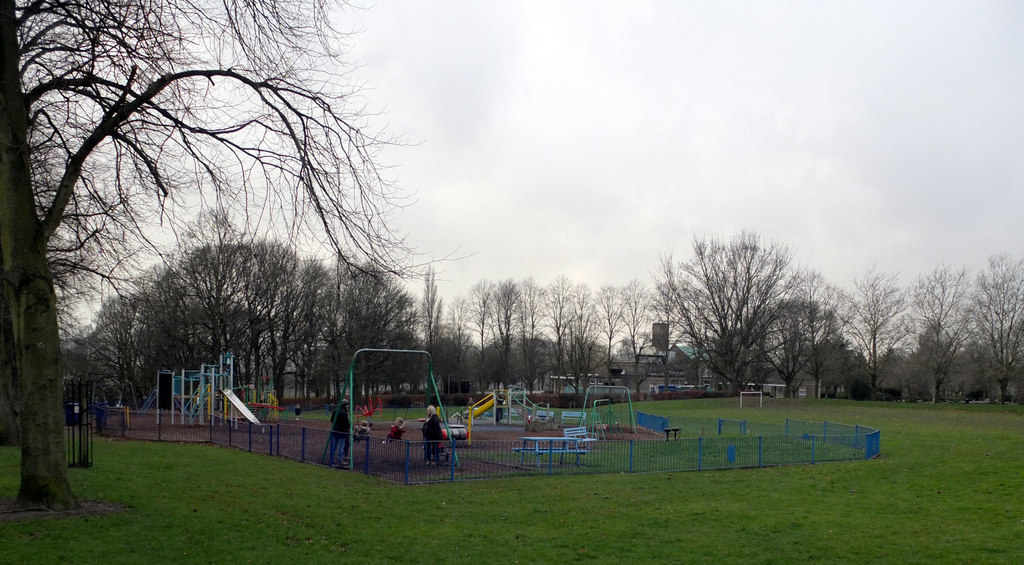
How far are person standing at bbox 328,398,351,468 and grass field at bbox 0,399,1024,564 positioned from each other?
86 cm

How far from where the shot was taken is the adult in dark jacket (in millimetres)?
17750

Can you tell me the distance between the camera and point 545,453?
65.9 feet

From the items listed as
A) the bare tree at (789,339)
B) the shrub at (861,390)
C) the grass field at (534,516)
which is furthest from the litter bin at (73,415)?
the shrub at (861,390)

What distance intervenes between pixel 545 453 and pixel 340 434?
5489mm

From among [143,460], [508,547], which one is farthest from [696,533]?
[143,460]

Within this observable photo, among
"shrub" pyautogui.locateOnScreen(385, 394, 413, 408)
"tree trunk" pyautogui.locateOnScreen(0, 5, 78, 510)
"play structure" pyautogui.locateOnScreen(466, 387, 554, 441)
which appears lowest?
"shrub" pyautogui.locateOnScreen(385, 394, 413, 408)

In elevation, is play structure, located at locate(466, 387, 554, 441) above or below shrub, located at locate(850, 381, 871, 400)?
above

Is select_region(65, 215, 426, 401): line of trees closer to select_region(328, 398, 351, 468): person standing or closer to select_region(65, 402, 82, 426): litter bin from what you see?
→ select_region(65, 402, 82, 426): litter bin

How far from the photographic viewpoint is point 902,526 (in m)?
11.7

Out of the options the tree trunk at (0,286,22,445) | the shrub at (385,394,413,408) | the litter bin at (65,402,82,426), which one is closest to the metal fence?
the litter bin at (65,402,82,426)

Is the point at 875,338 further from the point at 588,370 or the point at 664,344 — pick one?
the point at 588,370

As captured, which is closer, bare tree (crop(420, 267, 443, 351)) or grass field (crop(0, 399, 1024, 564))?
grass field (crop(0, 399, 1024, 564))

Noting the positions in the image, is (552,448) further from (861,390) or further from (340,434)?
(861,390)

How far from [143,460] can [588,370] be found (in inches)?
2662
